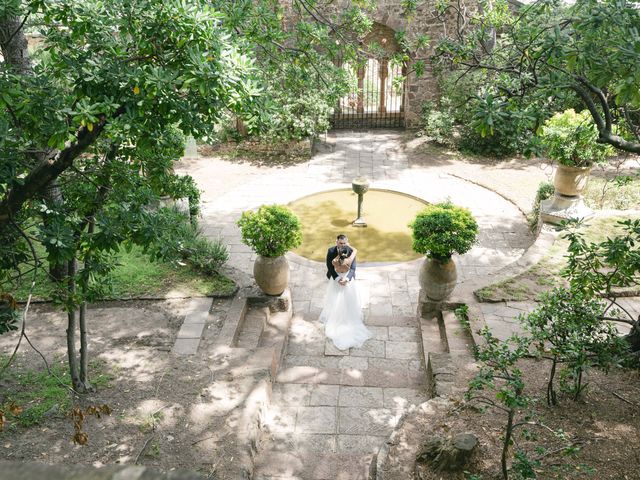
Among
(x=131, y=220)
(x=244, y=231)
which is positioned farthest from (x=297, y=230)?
(x=131, y=220)

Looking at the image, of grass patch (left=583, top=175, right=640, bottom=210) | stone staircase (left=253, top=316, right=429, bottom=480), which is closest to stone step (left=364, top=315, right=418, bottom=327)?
stone staircase (left=253, top=316, right=429, bottom=480)

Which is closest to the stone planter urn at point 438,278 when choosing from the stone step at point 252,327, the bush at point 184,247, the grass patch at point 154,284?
the stone step at point 252,327

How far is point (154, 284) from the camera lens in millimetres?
8656

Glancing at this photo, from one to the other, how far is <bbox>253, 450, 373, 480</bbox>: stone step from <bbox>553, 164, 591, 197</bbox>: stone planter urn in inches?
261

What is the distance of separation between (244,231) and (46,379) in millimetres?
2991

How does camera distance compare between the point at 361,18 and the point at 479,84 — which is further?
the point at 479,84

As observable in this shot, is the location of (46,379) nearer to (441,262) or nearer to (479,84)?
(441,262)

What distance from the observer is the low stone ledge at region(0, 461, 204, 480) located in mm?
1201

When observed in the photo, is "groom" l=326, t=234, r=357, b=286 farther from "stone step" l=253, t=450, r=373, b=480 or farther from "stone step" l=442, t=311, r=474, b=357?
"stone step" l=253, t=450, r=373, b=480

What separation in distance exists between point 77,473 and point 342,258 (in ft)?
22.4

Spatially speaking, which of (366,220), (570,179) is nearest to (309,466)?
(366,220)

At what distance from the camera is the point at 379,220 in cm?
1174

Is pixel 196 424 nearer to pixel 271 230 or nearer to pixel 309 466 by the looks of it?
pixel 309 466

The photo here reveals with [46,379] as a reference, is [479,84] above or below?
above
